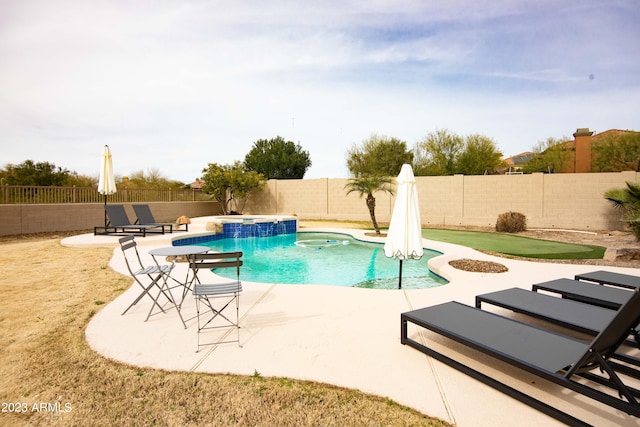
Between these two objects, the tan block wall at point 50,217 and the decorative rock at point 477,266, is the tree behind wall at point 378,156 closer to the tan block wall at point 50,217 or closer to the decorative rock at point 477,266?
the tan block wall at point 50,217

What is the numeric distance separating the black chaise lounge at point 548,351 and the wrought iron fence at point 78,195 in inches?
594

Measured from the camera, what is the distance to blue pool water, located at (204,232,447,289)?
7.24 m

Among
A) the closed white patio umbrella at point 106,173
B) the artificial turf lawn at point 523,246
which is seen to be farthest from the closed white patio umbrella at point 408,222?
the closed white patio umbrella at point 106,173

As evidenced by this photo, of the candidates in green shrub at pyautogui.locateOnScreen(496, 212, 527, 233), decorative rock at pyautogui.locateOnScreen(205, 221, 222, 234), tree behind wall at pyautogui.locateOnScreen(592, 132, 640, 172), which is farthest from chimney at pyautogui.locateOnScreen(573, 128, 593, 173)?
decorative rock at pyautogui.locateOnScreen(205, 221, 222, 234)

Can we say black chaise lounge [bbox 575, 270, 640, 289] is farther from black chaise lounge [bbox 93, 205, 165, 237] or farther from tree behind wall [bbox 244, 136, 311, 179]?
tree behind wall [bbox 244, 136, 311, 179]

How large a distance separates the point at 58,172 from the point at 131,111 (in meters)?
6.28

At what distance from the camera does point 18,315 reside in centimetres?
427

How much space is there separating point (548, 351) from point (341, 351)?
1.71 metres

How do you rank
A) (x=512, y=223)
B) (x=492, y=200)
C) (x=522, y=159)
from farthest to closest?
(x=522, y=159)
(x=492, y=200)
(x=512, y=223)

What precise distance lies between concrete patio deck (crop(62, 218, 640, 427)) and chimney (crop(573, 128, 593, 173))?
32.5 meters

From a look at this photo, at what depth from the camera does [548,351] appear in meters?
2.58

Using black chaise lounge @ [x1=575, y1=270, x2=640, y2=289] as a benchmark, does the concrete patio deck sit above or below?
below

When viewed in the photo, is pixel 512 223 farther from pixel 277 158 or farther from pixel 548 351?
pixel 277 158

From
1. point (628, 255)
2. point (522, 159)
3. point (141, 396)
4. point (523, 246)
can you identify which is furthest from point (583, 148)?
point (141, 396)
